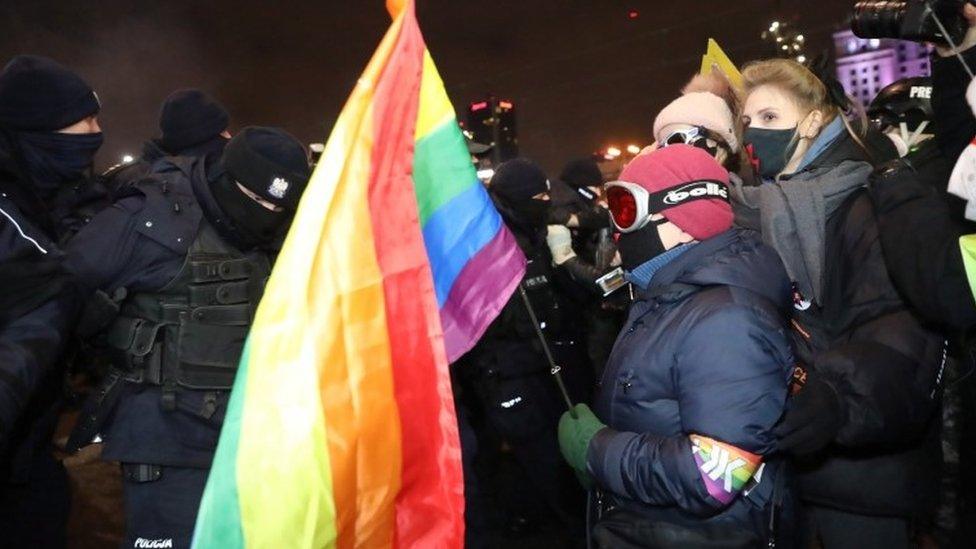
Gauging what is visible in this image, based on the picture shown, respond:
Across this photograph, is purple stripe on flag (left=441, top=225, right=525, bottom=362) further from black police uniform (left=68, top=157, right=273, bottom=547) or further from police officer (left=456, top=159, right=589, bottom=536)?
police officer (left=456, top=159, right=589, bottom=536)

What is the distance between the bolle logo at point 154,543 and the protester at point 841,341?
2.33 meters

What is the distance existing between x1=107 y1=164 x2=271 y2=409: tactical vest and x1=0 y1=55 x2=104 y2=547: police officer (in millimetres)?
299

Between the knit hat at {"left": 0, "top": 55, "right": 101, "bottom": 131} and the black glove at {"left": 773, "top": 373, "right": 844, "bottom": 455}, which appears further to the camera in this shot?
the knit hat at {"left": 0, "top": 55, "right": 101, "bottom": 131}

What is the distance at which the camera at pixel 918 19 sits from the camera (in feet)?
9.48

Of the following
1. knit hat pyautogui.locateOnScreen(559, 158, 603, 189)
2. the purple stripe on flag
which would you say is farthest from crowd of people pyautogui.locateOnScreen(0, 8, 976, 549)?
knit hat pyautogui.locateOnScreen(559, 158, 603, 189)

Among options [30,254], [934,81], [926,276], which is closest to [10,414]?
[30,254]

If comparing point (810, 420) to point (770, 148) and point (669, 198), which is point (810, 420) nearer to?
point (669, 198)

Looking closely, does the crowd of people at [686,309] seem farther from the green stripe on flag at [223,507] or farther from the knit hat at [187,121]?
the green stripe on flag at [223,507]

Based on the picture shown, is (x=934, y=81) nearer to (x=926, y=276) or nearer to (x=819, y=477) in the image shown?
(x=926, y=276)

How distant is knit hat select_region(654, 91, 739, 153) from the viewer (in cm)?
393

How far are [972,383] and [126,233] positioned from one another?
3561mm

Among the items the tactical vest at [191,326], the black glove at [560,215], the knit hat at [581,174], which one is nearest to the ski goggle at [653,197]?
the tactical vest at [191,326]

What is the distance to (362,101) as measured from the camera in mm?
2139

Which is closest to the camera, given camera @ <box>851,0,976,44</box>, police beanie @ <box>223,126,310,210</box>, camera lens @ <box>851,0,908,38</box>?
camera @ <box>851,0,976,44</box>
